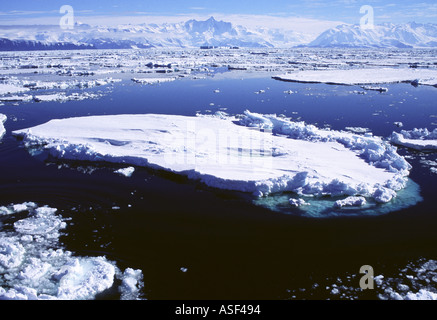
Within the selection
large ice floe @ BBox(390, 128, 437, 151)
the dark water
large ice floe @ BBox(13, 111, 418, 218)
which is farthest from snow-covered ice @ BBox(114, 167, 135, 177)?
large ice floe @ BBox(390, 128, 437, 151)

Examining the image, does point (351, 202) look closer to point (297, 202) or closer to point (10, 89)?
point (297, 202)

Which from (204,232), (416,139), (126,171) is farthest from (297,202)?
(416,139)

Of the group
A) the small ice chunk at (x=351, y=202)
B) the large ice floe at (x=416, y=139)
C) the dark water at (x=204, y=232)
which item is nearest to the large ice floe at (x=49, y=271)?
the dark water at (x=204, y=232)

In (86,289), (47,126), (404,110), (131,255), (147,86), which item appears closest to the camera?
(86,289)

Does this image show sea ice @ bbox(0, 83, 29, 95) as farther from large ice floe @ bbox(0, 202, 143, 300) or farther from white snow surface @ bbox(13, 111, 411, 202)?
large ice floe @ bbox(0, 202, 143, 300)

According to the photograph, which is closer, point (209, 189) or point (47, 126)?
point (209, 189)

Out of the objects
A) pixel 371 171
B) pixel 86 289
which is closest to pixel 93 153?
pixel 86 289

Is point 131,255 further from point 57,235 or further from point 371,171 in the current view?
point 371,171

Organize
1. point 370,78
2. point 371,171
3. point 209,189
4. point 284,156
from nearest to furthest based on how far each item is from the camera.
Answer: point 209,189, point 371,171, point 284,156, point 370,78
